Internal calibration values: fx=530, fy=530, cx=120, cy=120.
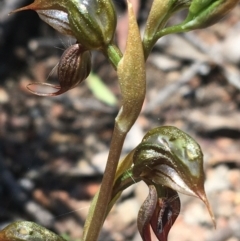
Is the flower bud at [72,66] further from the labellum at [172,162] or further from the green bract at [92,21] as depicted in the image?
the labellum at [172,162]

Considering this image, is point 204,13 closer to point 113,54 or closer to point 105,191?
point 113,54

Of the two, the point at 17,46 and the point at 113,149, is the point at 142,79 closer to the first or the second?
the point at 113,149

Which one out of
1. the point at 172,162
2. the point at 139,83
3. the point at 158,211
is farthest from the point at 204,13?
the point at 158,211

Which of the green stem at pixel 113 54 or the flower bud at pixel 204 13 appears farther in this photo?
the green stem at pixel 113 54

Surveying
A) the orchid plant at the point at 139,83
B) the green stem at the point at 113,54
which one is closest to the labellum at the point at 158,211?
the orchid plant at the point at 139,83

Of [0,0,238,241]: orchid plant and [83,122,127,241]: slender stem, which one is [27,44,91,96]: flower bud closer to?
[0,0,238,241]: orchid plant

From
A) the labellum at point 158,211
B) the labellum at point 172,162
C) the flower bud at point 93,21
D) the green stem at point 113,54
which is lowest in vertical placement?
the labellum at point 158,211

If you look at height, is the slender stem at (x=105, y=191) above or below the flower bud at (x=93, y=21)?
below

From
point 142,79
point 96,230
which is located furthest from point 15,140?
point 142,79
